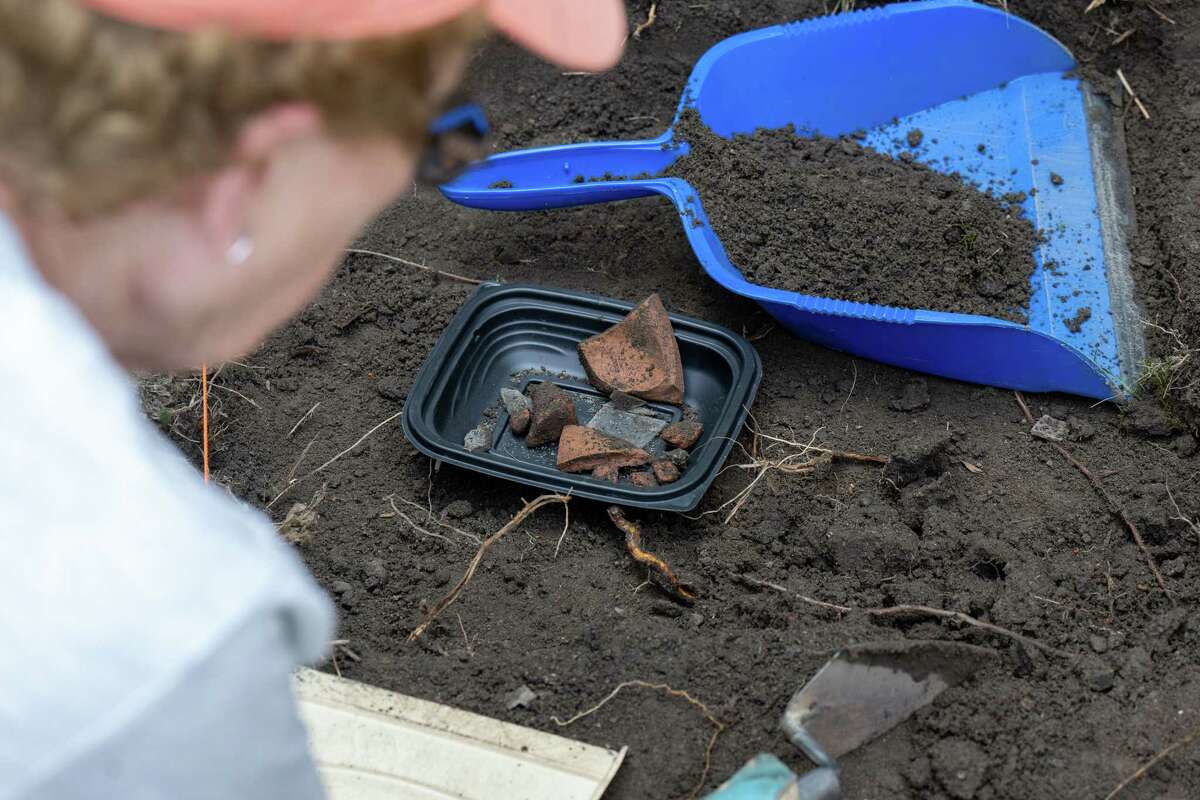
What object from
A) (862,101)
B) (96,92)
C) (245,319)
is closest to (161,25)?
(96,92)

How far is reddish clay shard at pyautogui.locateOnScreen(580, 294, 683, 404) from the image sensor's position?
7.39 ft

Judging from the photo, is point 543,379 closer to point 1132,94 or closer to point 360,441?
point 360,441

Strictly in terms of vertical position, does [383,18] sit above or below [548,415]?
above

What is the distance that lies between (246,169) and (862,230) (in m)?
1.72

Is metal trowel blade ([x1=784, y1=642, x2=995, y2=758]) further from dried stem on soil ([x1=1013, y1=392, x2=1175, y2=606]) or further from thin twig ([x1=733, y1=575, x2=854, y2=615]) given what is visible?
dried stem on soil ([x1=1013, y1=392, x2=1175, y2=606])

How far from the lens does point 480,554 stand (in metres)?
1.98

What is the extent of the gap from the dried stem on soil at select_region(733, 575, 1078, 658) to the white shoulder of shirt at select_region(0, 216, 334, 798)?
1299 millimetres

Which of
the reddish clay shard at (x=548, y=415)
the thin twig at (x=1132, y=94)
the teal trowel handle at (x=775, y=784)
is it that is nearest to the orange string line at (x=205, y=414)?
the reddish clay shard at (x=548, y=415)

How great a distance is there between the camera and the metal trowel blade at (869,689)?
1575 mm

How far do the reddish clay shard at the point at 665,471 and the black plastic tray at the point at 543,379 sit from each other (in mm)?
42

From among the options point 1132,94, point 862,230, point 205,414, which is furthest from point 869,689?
point 1132,94

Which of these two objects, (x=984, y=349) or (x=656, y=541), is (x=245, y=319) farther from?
(x=984, y=349)

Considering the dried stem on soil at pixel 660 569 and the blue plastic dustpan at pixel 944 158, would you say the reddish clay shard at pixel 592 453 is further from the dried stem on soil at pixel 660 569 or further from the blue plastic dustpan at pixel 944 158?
the blue plastic dustpan at pixel 944 158

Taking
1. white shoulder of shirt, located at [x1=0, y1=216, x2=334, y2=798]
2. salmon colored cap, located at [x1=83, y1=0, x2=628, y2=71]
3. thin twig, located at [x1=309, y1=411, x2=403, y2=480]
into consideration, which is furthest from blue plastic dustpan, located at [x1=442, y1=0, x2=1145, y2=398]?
white shoulder of shirt, located at [x1=0, y1=216, x2=334, y2=798]
